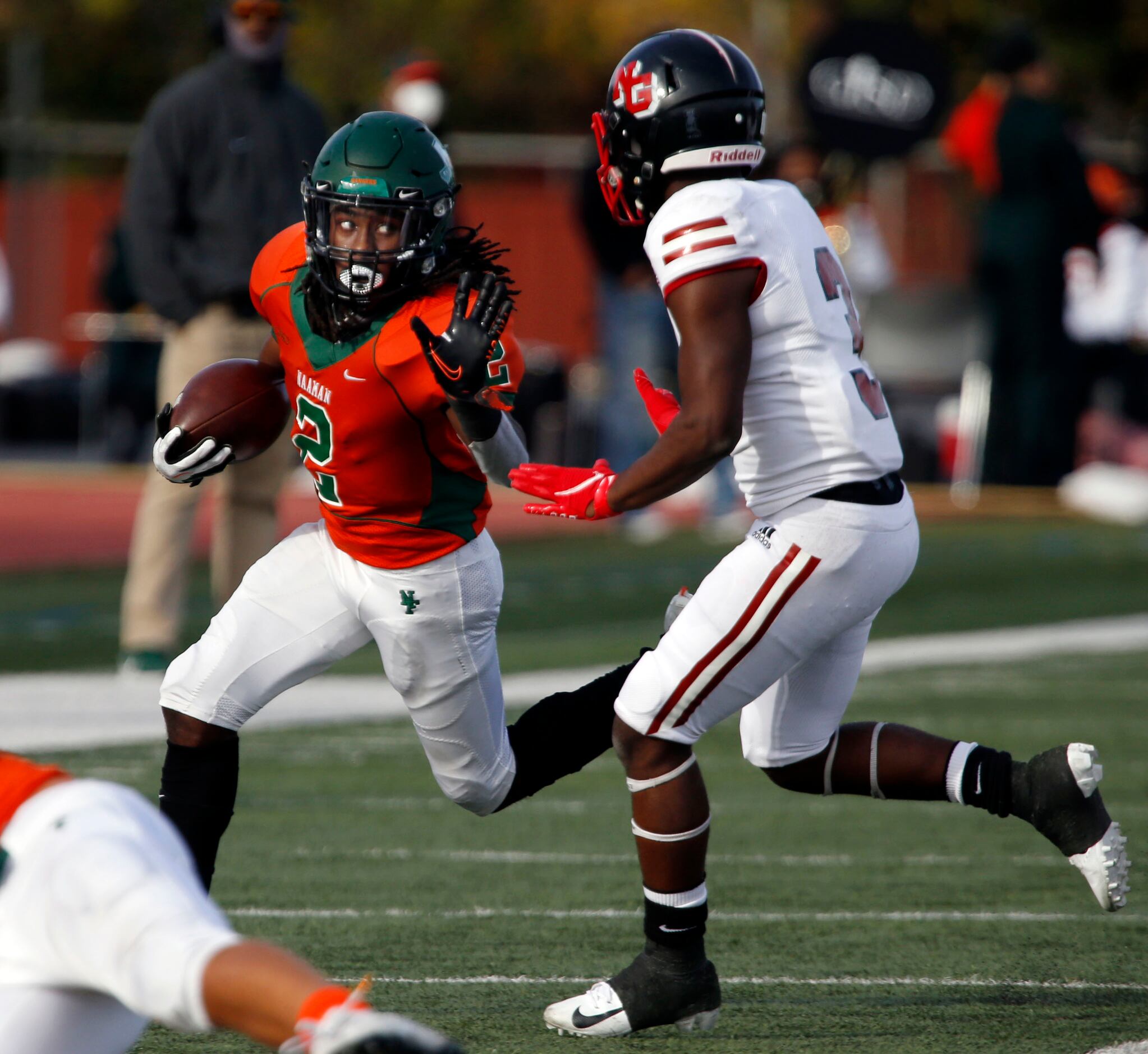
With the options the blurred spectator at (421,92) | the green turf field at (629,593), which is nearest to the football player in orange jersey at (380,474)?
the green turf field at (629,593)

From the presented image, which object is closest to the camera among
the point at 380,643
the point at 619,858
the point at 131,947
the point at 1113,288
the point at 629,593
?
the point at 131,947

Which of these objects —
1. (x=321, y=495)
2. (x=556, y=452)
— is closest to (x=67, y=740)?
(x=321, y=495)

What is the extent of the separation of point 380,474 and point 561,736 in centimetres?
70

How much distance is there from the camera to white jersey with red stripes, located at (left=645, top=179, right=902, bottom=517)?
3736 millimetres

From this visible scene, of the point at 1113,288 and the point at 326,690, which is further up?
the point at 326,690

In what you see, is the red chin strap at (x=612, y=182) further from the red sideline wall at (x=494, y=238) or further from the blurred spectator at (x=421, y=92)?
the red sideline wall at (x=494, y=238)

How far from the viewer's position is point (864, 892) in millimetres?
4918

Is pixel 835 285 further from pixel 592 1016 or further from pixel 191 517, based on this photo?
pixel 191 517

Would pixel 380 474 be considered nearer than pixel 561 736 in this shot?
Yes

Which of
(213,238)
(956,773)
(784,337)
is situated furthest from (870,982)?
(213,238)

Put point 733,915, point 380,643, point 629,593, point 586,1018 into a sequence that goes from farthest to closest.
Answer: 1. point 629,593
2. point 733,915
3. point 380,643
4. point 586,1018

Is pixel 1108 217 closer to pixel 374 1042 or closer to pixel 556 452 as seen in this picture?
pixel 556 452

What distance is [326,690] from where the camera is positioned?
7898 mm

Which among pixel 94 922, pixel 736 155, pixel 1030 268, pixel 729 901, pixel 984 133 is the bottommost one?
pixel 1030 268
